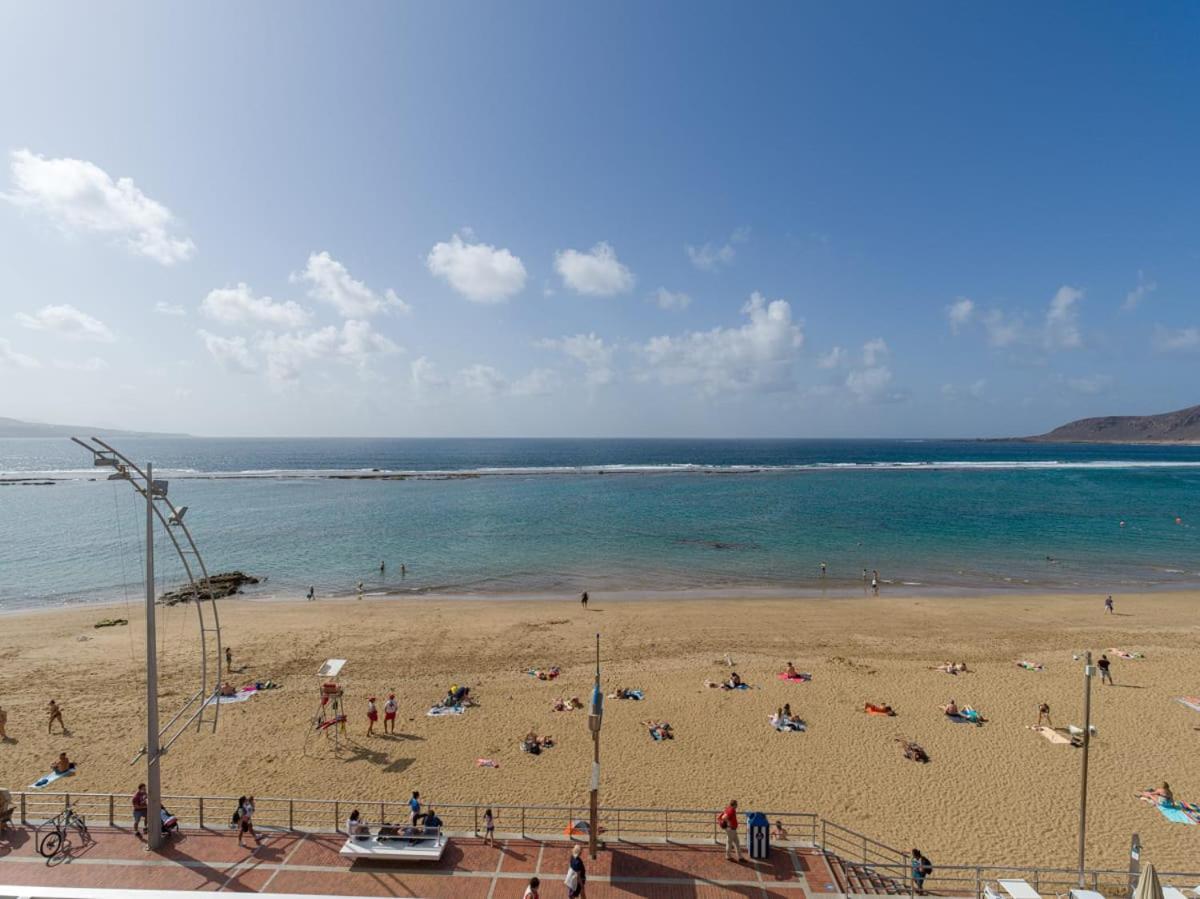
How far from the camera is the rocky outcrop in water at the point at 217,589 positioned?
3512 centimetres

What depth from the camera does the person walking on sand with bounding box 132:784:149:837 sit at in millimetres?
11594

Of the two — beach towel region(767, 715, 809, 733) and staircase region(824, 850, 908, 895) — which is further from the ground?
staircase region(824, 850, 908, 895)

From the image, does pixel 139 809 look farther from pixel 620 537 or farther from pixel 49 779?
pixel 620 537

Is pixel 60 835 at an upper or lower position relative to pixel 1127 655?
upper

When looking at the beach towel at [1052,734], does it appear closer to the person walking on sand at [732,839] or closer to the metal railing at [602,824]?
the metal railing at [602,824]

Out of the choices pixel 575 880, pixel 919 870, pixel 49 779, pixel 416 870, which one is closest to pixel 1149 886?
pixel 919 870

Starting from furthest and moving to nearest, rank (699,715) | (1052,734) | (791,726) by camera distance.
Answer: (699,715), (791,726), (1052,734)

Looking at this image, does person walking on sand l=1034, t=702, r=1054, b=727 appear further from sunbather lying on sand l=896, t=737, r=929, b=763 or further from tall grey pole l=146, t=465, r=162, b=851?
tall grey pole l=146, t=465, r=162, b=851

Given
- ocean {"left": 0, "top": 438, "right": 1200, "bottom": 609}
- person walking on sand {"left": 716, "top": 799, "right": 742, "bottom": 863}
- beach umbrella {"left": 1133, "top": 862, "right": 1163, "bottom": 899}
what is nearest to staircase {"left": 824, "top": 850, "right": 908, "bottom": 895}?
person walking on sand {"left": 716, "top": 799, "right": 742, "bottom": 863}

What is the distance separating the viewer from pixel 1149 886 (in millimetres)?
7613

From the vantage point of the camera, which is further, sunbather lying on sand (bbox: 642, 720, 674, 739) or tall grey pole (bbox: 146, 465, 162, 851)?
sunbather lying on sand (bbox: 642, 720, 674, 739)

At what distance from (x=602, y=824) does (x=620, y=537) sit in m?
38.7

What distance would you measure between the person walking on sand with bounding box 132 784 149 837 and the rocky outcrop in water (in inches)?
973

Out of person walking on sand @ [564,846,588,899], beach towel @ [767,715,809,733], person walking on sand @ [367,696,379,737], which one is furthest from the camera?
beach towel @ [767,715,809,733]
